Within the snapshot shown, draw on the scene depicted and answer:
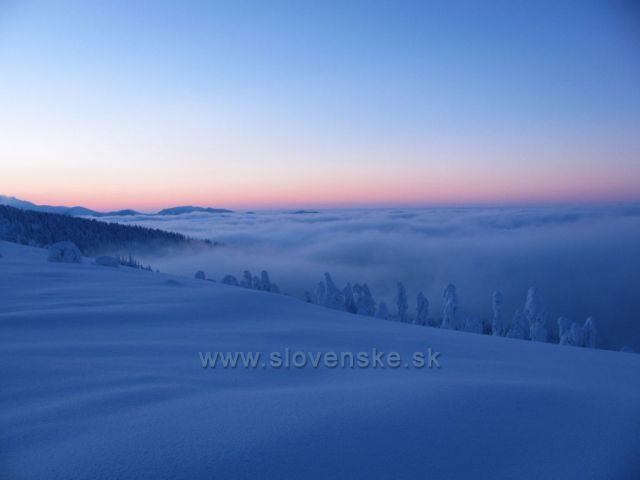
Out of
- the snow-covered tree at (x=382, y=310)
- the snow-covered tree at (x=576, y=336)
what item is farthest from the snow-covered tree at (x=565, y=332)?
the snow-covered tree at (x=382, y=310)

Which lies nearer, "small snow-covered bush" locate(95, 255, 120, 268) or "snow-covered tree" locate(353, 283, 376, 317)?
"small snow-covered bush" locate(95, 255, 120, 268)

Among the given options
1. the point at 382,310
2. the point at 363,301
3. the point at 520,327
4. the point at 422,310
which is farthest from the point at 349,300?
the point at 520,327

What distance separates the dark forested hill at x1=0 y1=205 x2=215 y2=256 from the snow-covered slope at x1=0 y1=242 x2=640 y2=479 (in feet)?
152

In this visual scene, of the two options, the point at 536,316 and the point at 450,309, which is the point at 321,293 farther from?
the point at 536,316

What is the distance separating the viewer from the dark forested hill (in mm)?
46406

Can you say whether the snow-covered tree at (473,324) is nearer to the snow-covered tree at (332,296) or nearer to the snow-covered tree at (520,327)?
the snow-covered tree at (520,327)

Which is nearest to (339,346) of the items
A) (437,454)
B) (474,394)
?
(474,394)

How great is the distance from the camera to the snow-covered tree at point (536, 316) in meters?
26.6

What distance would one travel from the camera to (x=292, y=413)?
2504 millimetres

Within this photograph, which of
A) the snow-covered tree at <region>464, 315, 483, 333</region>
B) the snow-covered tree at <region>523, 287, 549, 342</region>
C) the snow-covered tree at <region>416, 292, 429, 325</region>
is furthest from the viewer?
the snow-covered tree at <region>416, 292, 429, 325</region>

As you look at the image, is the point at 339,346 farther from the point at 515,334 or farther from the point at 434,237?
the point at 434,237

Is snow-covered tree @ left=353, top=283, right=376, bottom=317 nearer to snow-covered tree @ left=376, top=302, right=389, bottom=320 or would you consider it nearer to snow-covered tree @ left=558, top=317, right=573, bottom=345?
snow-covered tree @ left=376, top=302, right=389, bottom=320

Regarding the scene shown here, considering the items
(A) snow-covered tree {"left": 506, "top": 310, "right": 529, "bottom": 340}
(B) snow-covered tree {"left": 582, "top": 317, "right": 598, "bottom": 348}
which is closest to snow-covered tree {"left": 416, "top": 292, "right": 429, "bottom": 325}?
(A) snow-covered tree {"left": 506, "top": 310, "right": 529, "bottom": 340}

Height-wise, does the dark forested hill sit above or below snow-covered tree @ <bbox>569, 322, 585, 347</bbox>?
above
